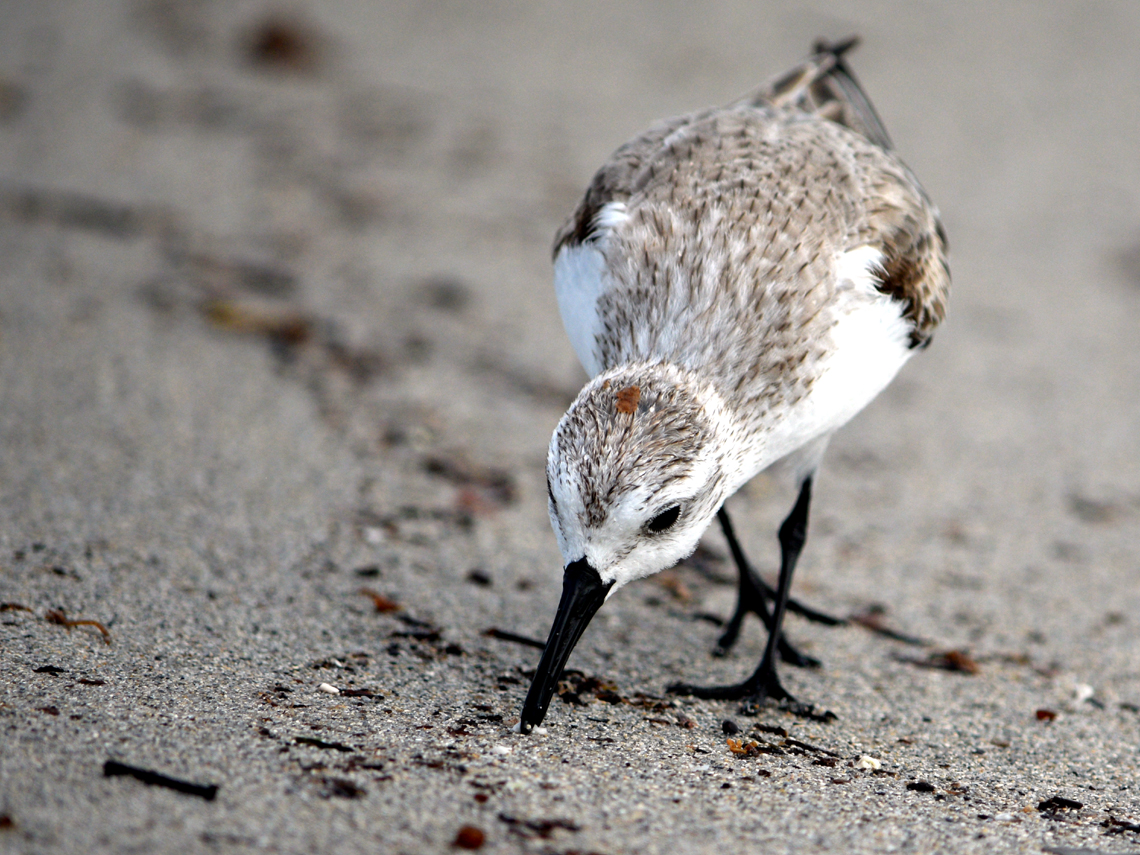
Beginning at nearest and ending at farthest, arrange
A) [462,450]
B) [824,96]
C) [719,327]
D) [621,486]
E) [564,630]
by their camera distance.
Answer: [621,486] < [564,630] < [719,327] < [824,96] < [462,450]

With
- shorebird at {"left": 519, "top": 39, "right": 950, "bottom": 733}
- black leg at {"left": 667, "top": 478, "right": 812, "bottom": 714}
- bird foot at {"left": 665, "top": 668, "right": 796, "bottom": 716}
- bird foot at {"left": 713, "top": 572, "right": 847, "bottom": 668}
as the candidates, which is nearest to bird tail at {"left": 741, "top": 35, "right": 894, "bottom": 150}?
shorebird at {"left": 519, "top": 39, "right": 950, "bottom": 733}

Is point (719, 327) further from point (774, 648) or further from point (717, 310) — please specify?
point (774, 648)

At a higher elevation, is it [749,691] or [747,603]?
[747,603]

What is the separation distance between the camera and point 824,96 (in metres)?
5.50

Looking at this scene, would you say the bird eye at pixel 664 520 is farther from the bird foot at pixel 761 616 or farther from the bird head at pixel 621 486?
the bird foot at pixel 761 616

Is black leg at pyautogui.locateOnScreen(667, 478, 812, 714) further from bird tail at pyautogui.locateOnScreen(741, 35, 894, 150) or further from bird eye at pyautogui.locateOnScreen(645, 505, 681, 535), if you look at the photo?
bird tail at pyautogui.locateOnScreen(741, 35, 894, 150)

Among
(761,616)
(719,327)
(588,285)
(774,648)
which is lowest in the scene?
(774,648)

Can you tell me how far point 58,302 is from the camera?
5832 millimetres

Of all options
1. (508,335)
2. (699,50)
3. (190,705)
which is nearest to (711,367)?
(190,705)

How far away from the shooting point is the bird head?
3168 millimetres

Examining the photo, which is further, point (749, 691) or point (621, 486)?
point (749, 691)

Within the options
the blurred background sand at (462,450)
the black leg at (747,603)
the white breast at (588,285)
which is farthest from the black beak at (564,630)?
the black leg at (747,603)

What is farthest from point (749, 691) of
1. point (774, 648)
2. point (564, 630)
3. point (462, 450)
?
point (462, 450)

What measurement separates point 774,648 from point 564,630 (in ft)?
3.67
